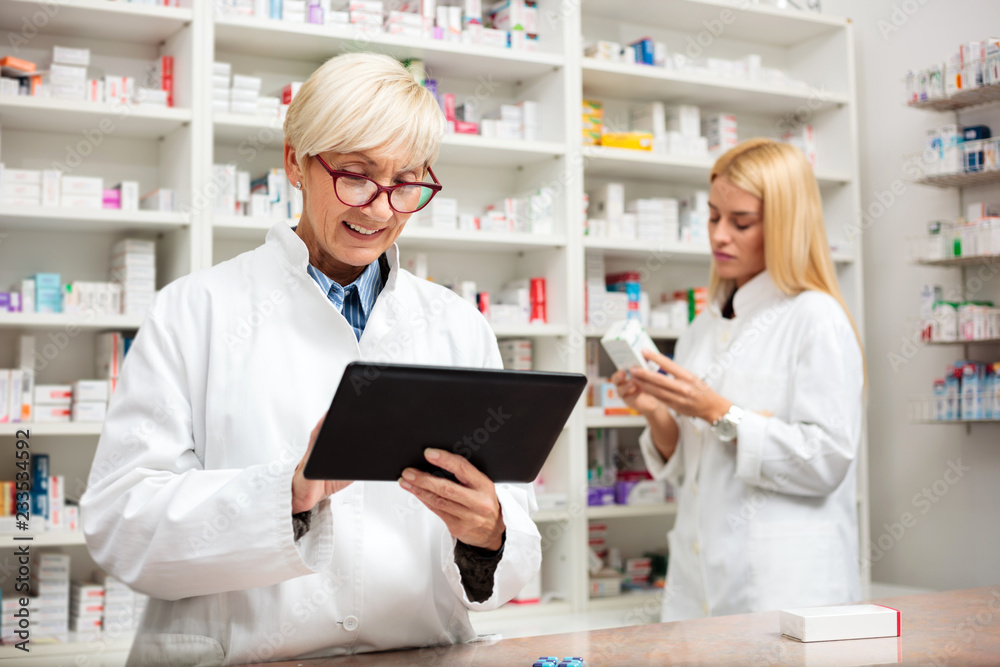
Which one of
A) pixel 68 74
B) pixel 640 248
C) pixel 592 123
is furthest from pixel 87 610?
pixel 592 123

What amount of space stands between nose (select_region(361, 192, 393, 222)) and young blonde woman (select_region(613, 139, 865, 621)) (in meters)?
1.31

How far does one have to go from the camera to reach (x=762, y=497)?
2.49 m

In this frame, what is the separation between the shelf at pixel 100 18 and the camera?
120 inches

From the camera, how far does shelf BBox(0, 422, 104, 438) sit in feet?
9.58

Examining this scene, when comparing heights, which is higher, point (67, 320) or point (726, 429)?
point (67, 320)

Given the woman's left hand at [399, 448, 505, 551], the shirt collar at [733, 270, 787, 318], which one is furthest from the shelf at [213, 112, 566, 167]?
the woman's left hand at [399, 448, 505, 551]

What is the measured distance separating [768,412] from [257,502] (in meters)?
1.70

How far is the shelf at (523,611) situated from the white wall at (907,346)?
1.70m

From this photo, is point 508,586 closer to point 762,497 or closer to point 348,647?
point 348,647

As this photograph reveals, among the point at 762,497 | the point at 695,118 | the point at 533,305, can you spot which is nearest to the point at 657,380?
the point at 762,497

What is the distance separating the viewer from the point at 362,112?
54.7 inches

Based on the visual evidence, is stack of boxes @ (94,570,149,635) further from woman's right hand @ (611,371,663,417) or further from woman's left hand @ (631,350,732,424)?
woman's left hand @ (631,350,732,424)

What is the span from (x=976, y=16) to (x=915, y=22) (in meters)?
0.34

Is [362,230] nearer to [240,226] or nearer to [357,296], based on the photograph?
[357,296]
